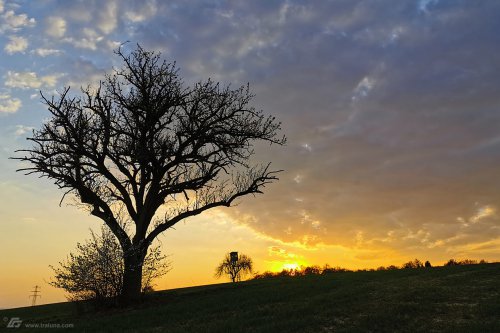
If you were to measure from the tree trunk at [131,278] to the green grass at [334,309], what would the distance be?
967mm

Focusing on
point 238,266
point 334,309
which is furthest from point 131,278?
point 238,266

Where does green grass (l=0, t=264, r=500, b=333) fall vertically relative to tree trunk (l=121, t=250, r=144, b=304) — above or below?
below

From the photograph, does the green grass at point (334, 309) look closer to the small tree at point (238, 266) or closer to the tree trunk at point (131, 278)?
the tree trunk at point (131, 278)

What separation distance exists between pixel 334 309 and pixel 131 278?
41.3 feet

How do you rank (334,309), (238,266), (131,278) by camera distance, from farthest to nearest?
(238,266) → (131,278) → (334,309)

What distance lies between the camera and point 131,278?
2562 cm

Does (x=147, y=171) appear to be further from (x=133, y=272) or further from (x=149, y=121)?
(x=133, y=272)

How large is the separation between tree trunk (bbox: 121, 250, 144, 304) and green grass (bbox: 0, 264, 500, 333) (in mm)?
967

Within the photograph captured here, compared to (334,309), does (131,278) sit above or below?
above

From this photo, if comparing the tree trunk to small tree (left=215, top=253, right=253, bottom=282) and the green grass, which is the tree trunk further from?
small tree (left=215, top=253, right=253, bottom=282)

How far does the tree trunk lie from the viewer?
25.3m

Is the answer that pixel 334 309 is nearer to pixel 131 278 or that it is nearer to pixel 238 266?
pixel 131 278

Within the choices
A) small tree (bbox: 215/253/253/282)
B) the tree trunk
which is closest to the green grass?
the tree trunk

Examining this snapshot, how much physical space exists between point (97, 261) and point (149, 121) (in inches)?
358
